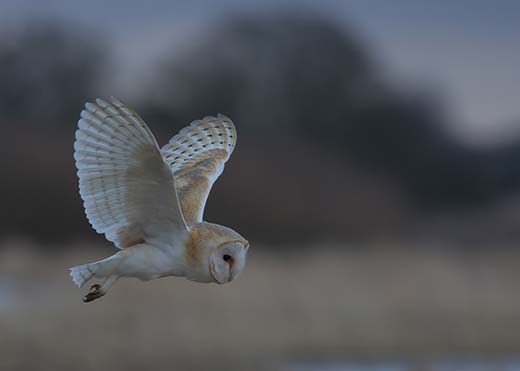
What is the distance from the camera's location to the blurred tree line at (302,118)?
789 inches

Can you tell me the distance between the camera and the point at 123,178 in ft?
12.9

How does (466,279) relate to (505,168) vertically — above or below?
below

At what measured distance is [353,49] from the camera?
Answer: 1152 inches

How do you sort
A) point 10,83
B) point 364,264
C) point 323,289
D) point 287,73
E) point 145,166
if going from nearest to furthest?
point 145,166 → point 323,289 → point 364,264 → point 10,83 → point 287,73

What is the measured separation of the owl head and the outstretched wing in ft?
0.59

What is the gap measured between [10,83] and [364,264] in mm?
15198

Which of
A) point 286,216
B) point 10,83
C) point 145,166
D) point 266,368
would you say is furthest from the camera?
point 10,83

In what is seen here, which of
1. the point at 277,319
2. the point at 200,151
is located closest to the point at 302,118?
the point at 277,319

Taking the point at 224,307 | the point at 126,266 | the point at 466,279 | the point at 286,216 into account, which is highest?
the point at 286,216

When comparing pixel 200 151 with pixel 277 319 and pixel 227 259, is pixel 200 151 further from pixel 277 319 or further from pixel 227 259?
pixel 277 319

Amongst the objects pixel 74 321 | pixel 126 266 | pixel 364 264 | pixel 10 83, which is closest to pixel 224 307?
pixel 74 321

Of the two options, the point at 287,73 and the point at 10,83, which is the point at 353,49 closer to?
the point at 287,73

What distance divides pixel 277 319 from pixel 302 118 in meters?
16.9

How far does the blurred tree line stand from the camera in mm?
20047
